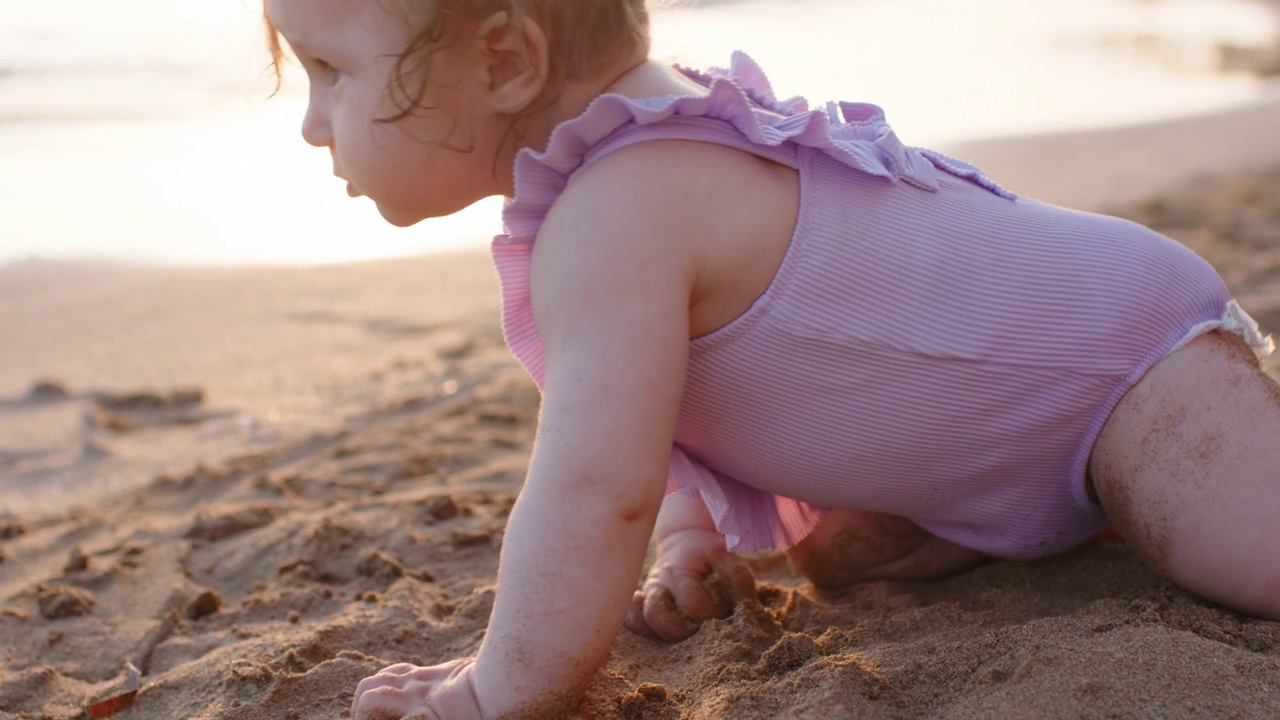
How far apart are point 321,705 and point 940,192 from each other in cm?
111

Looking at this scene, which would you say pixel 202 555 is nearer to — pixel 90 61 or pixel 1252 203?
pixel 1252 203

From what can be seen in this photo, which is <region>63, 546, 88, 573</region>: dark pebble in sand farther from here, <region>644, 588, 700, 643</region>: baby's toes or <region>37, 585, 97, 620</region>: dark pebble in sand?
<region>644, 588, 700, 643</region>: baby's toes

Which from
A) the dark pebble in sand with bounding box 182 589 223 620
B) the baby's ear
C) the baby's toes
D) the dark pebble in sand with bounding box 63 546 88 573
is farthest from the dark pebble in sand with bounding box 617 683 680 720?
the dark pebble in sand with bounding box 63 546 88 573

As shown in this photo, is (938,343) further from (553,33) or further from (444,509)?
(444,509)

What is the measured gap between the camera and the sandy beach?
5.36ft

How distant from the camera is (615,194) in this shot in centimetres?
161

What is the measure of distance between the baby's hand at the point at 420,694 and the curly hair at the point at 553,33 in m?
0.71

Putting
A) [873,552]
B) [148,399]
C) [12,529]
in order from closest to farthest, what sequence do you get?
1. [873,552]
2. [12,529]
3. [148,399]

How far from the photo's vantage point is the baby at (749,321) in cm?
155

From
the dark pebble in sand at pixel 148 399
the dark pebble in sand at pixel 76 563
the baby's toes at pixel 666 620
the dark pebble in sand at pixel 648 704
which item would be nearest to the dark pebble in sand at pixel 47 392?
the dark pebble in sand at pixel 148 399

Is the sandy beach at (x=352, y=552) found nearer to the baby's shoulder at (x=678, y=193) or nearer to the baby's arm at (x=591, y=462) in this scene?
the baby's arm at (x=591, y=462)

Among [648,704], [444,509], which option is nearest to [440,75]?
[648,704]

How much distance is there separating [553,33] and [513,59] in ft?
0.20

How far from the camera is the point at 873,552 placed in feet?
7.03
